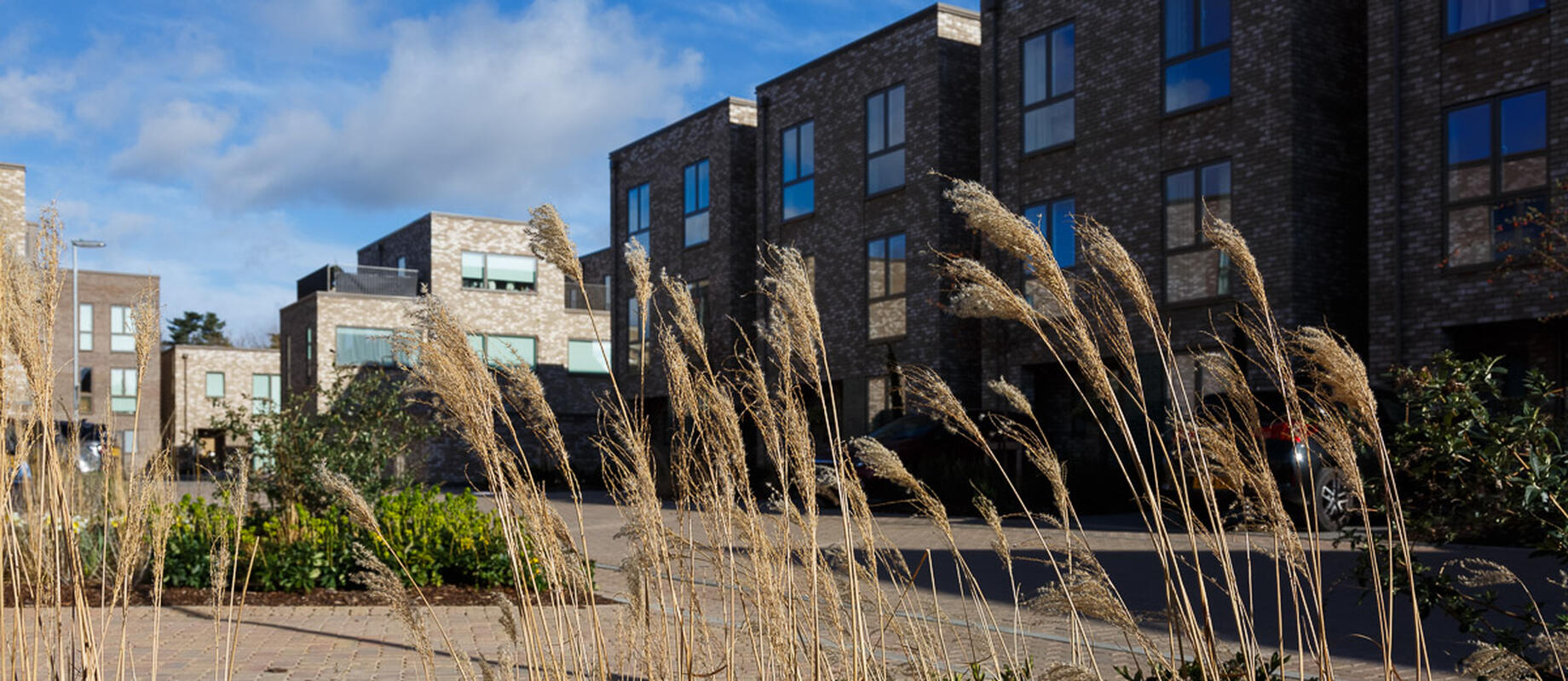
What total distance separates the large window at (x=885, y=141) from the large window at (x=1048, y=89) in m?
3.04

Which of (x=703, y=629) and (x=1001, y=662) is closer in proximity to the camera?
(x=703, y=629)

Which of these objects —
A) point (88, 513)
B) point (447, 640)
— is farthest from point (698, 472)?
point (88, 513)

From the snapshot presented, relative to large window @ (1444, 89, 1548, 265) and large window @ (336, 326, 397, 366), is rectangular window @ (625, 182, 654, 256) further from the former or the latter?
large window @ (1444, 89, 1548, 265)

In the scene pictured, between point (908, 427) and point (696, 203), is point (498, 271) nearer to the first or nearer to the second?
point (696, 203)

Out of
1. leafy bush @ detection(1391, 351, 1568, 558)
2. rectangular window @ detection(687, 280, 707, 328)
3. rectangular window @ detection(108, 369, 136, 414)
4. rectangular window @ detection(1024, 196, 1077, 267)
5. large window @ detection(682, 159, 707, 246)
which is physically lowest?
rectangular window @ detection(108, 369, 136, 414)

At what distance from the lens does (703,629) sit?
3404mm

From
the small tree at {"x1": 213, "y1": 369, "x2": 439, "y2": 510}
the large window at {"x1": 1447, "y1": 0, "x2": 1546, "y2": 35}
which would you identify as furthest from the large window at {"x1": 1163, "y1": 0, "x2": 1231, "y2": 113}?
the small tree at {"x1": 213, "y1": 369, "x2": 439, "y2": 510}

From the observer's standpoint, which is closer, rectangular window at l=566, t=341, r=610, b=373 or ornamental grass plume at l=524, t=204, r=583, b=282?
ornamental grass plume at l=524, t=204, r=583, b=282

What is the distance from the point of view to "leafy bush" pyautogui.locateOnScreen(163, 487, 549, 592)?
8578 millimetres

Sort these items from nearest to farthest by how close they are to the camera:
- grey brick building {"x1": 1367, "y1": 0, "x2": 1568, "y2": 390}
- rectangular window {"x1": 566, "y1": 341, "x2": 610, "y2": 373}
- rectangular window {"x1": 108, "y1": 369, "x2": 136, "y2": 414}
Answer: grey brick building {"x1": 1367, "y1": 0, "x2": 1568, "y2": 390} < rectangular window {"x1": 566, "y1": 341, "x2": 610, "y2": 373} < rectangular window {"x1": 108, "y1": 369, "x2": 136, "y2": 414}

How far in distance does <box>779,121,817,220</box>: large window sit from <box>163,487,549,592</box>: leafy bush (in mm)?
17990

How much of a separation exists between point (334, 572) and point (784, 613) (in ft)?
20.9

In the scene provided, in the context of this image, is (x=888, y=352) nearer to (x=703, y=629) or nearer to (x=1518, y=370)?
(x=1518, y=370)

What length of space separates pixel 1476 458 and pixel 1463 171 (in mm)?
13498
